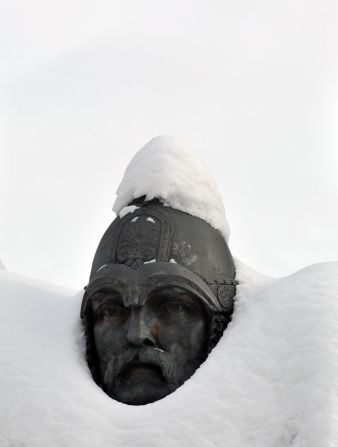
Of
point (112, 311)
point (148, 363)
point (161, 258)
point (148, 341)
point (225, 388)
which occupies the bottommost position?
point (225, 388)

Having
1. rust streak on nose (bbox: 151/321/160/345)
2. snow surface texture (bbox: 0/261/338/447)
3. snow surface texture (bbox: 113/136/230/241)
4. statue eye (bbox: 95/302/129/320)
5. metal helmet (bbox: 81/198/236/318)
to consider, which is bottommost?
snow surface texture (bbox: 0/261/338/447)

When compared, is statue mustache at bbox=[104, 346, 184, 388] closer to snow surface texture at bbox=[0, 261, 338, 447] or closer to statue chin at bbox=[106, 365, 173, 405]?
statue chin at bbox=[106, 365, 173, 405]

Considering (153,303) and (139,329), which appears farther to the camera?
(153,303)

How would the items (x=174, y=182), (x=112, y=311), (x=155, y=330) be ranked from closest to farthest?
1. (x=155, y=330)
2. (x=112, y=311)
3. (x=174, y=182)

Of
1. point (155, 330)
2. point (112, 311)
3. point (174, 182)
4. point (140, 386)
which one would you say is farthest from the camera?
point (174, 182)

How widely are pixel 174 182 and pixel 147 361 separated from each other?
4.03 ft

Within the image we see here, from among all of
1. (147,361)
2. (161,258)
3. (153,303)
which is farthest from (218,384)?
(161,258)

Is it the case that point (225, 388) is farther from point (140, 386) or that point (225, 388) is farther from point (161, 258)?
point (161, 258)

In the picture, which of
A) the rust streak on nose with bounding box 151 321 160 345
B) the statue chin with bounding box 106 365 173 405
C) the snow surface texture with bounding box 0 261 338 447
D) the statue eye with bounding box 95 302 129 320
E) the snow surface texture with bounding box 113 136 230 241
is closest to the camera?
the snow surface texture with bounding box 0 261 338 447

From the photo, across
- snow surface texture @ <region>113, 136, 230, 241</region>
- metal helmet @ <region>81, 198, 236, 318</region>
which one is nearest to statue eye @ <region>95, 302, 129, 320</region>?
metal helmet @ <region>81, 198, 236, 318</region>

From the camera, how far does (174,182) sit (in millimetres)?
5555

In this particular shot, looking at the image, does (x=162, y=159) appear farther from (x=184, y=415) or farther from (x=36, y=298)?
(x=184, y=415)

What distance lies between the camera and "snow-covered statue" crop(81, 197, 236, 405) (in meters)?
4.98

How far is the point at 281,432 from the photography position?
4105 millimetres
